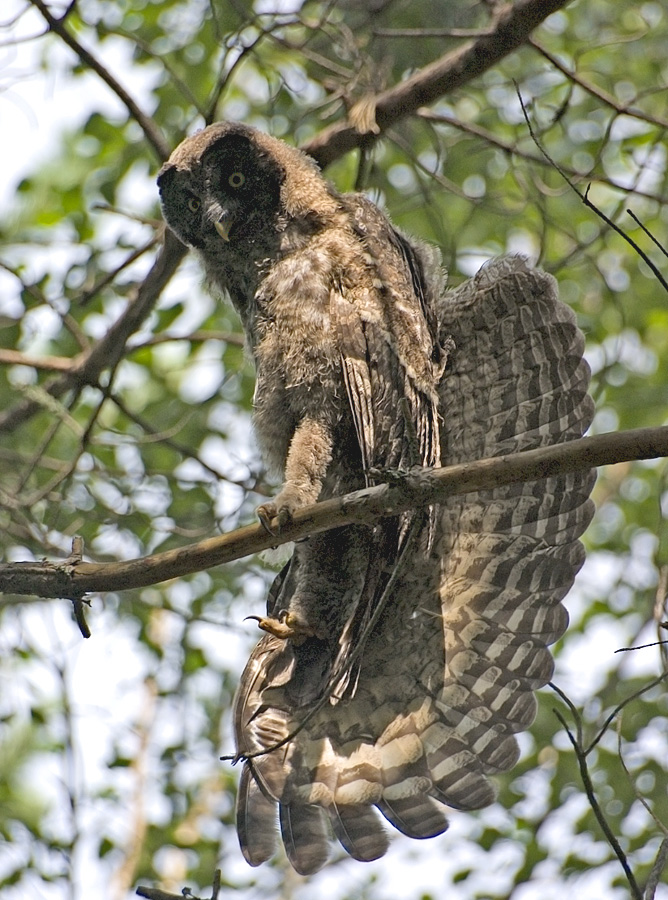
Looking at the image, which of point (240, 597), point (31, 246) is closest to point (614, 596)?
point (240, 597)

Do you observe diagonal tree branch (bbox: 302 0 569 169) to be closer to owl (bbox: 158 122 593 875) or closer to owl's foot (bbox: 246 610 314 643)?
owl (bbox: 158 122 593 875)

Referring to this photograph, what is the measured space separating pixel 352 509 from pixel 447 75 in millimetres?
1935

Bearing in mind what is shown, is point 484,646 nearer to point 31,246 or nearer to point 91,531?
point 91,531

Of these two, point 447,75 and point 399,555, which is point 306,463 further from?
point 447,75

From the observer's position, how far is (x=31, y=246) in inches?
178

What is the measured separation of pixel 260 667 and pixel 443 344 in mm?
1183

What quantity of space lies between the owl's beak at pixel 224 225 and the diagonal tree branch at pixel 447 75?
22.8 inches

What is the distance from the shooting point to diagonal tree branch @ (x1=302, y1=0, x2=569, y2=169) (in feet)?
11.4

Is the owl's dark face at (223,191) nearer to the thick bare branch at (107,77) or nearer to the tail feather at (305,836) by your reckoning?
the thick bare branch at (107,77)

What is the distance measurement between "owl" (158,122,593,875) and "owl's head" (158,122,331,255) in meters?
0.25

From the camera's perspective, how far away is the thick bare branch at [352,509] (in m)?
2.16

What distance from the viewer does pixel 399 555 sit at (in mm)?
3072

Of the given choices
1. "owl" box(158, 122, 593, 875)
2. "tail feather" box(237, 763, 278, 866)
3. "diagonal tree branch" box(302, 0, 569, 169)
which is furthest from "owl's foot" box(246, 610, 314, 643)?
"diagonal tree branch" box(302, 0, 569, 169)

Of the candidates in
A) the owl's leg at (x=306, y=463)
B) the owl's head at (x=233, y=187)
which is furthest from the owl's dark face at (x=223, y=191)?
the owl's leg at (x=306, y=463)
